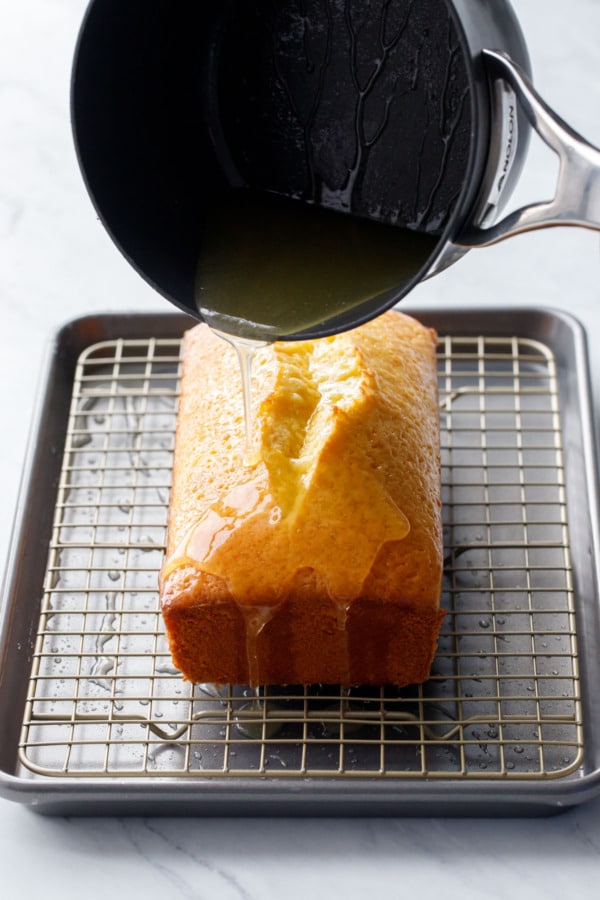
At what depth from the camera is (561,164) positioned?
1.83 meters

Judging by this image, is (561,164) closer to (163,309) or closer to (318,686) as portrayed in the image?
(318,686)

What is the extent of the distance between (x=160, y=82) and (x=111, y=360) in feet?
2.82

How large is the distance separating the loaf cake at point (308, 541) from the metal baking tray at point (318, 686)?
88 mm

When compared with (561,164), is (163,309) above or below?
above

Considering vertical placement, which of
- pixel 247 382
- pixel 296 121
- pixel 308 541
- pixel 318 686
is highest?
pixel 296 121

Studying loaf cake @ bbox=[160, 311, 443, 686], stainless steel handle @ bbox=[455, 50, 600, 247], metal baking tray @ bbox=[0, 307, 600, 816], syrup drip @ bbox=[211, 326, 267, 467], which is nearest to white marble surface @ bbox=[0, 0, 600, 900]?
metal baking tray @ bbox=[0, 307, 600, 816]

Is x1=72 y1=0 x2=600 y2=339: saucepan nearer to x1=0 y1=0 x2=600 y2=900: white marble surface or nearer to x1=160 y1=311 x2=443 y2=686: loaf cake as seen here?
x1=160 y1=311 x2=443 y2=686: loaf cake

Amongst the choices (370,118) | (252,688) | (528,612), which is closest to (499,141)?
(370,118)

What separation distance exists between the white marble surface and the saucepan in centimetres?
77

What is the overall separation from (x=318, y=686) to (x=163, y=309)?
3.77 feet

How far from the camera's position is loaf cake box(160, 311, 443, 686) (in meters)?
2.32

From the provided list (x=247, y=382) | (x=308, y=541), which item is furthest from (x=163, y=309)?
(x=308, y=541)

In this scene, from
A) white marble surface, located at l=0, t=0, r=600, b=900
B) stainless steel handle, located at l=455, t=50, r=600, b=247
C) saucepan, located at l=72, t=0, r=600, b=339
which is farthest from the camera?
white marble surface, located at l=0, t=0, r=600, b=900

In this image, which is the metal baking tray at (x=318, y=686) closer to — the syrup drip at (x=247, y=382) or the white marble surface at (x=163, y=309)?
the white marble surface at (x=163, y=309)
